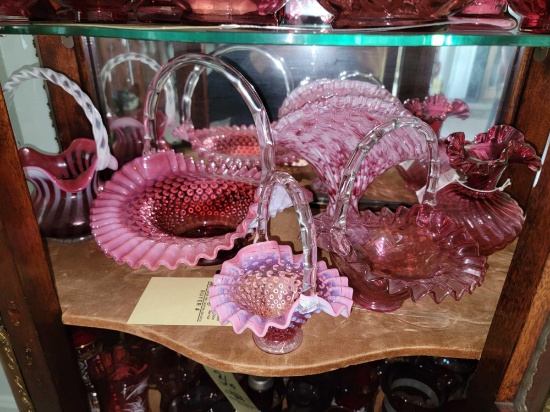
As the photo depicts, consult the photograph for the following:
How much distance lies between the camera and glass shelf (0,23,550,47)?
43 centimetres

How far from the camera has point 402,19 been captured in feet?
1.49

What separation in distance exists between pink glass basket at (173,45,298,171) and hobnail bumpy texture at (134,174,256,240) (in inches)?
2.7

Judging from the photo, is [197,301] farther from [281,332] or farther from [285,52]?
[285,52]

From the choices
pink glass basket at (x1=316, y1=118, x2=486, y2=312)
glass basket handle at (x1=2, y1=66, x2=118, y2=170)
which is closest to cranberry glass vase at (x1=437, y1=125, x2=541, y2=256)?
pink glass basket at (x1=316, y1=118, x2=486, y2=312)

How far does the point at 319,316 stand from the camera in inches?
22.9

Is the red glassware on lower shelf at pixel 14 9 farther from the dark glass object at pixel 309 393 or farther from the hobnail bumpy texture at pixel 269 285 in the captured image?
the dark glass object at pixel 309 393

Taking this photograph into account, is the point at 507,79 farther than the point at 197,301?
Yes

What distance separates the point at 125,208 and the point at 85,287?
13 cm

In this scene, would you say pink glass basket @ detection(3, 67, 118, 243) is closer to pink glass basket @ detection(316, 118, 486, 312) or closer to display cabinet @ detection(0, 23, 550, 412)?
display cabinet @ detection(0, 23, 550, 412)

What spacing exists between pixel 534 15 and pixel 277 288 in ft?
1.40

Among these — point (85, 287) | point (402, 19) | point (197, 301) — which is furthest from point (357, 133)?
point (85, 287)

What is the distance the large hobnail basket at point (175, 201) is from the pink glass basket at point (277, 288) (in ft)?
0.12

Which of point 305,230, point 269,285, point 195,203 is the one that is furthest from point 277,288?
point 195,203

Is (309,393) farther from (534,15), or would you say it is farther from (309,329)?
(534,15)
